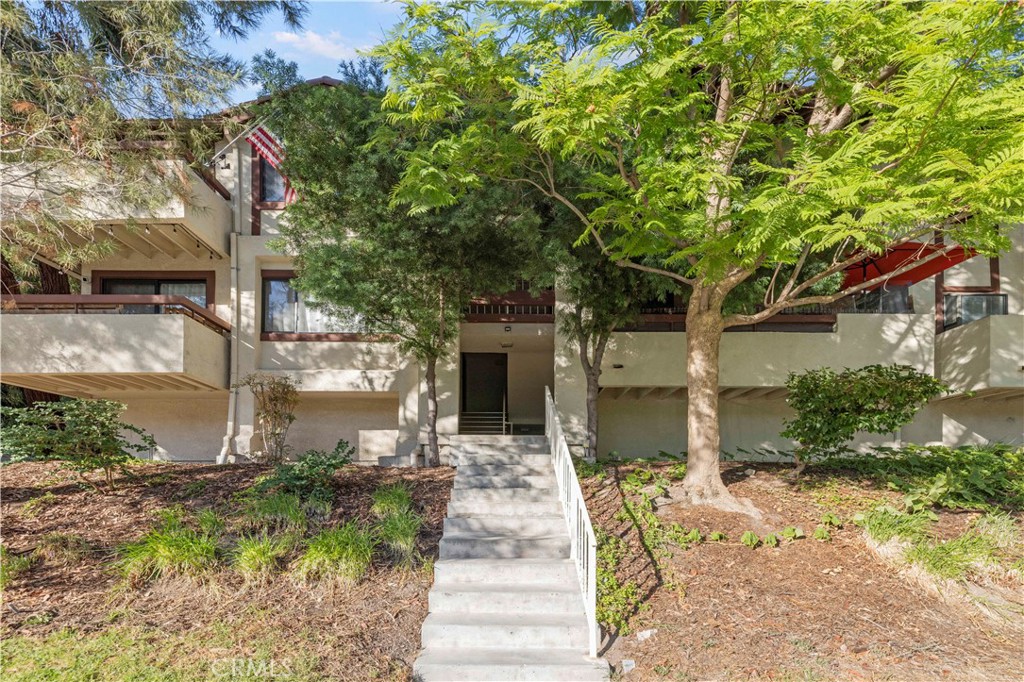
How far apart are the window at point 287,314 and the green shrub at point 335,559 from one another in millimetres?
7270

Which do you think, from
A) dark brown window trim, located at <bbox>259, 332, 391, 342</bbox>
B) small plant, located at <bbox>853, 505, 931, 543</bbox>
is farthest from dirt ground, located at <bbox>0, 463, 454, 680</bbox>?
dark brown window trim, located at <bbox>259, 332, 391, 342</bbox>

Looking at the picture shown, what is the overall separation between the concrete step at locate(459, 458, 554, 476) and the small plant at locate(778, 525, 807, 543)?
3.21m

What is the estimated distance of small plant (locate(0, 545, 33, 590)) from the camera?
23.4 feet

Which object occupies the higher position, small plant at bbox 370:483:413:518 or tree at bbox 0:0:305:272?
tree at bbox 0:0:305:272

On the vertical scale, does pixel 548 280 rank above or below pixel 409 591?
above

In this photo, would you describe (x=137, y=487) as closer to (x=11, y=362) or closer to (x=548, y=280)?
(x=11, y=362)

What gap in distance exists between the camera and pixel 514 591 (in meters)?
7.18

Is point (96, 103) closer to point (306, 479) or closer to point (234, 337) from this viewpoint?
point (306, 479)

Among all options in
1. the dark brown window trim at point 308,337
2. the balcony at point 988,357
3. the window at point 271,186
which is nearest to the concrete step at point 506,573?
the dark brown window trim at point 308,337

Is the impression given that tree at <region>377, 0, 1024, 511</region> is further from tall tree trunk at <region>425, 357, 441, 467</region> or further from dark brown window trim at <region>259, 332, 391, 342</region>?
dark brown window trim at <region>259, 332, 391, 342</region>

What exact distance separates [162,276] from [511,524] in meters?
10.5

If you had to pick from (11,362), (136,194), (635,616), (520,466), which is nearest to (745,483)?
(520,466)

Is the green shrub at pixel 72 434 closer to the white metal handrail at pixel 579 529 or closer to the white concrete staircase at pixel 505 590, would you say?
the white concrete staircase at pixel 505 590

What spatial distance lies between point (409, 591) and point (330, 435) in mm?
8225
